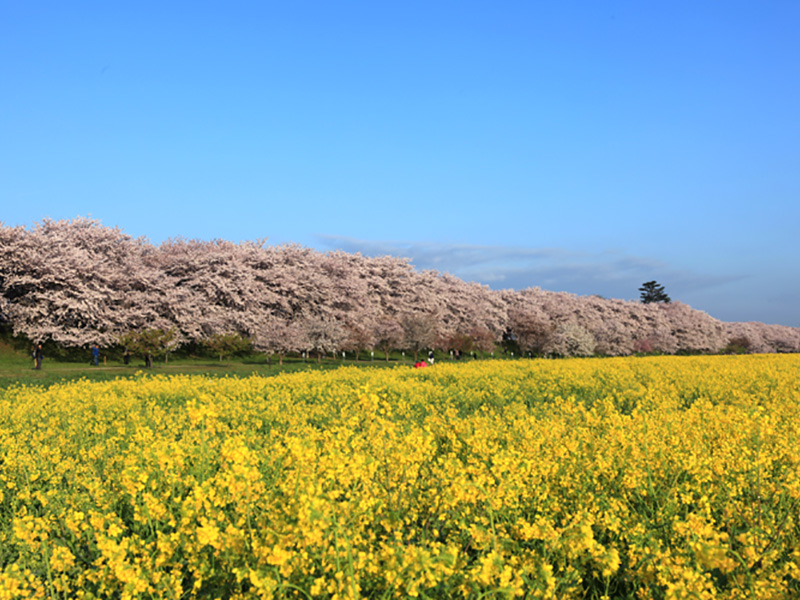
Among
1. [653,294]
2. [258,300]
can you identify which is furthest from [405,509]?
[653,294]

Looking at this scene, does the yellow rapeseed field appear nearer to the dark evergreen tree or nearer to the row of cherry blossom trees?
the row of cherry blossom trees

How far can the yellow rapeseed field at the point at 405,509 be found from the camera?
296 cm

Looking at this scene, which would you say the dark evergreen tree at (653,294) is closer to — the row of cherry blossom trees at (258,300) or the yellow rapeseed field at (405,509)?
the row of cherry blossom trees at (258,300)

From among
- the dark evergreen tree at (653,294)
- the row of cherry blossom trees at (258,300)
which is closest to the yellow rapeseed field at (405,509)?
the row of cherry blossom trees at (258,300)

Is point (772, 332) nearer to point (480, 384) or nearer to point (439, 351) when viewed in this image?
point (439, 351)

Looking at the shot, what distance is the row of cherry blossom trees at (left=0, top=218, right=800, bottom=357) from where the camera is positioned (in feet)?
124

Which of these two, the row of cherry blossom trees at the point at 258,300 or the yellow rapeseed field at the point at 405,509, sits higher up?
the row of cherry blossom trees at the point at 258,300

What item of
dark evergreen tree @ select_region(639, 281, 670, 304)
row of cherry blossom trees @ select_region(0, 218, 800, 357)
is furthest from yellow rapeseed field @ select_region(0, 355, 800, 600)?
dark evergreen tree @ select_region(639, 281, 670, 304)

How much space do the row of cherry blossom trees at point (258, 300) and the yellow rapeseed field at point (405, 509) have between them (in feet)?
108

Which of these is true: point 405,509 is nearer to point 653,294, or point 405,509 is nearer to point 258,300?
point 258,300

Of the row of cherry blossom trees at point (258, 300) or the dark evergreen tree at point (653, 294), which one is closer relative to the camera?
the row of cherry blossom trees at point (258, 300)

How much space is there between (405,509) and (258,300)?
44.0 metres

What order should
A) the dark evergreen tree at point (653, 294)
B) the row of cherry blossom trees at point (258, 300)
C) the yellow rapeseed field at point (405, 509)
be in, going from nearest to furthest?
the yellow rapeseed field at point (405, 509) < the row of cherry blossom trees at point (258, 300) < the dark evergreen tree at point (653, 294)

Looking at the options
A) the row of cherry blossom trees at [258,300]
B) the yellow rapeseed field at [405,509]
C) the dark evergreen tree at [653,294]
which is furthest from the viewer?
the dark evergreen tree at [653,294]
